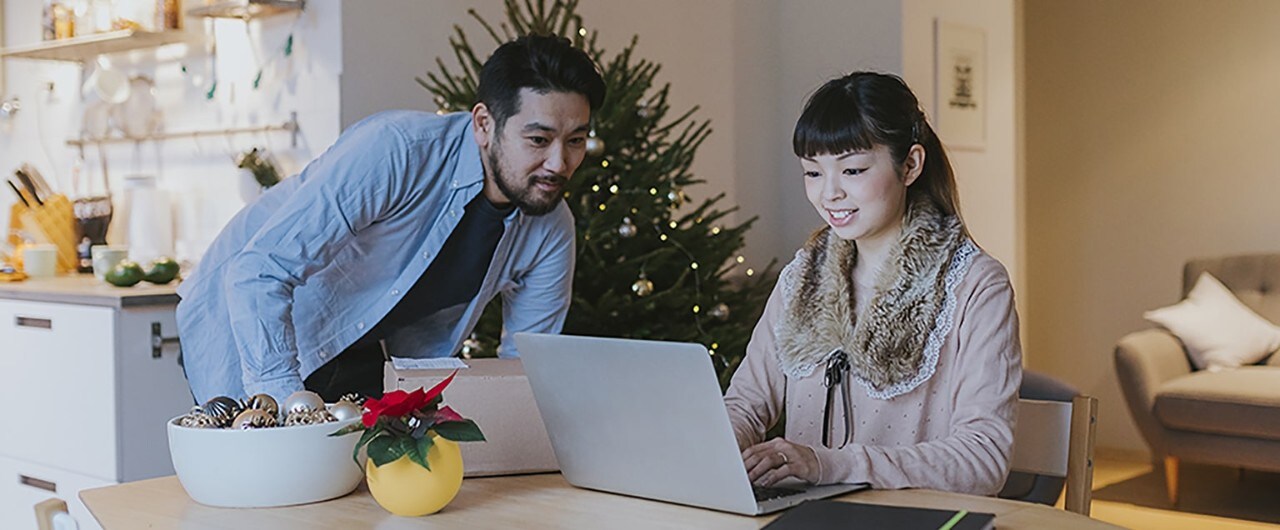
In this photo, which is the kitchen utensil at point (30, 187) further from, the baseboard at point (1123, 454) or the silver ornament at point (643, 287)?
the baseboard at point (1123, 454)

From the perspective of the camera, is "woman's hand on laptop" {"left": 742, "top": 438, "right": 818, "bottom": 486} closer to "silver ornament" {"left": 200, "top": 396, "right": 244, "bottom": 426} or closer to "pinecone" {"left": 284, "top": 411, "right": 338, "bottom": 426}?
"pinecone" {"left": 284, "top": 411, "right": 338, "bottom": 426}

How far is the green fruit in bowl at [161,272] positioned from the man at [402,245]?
794mm

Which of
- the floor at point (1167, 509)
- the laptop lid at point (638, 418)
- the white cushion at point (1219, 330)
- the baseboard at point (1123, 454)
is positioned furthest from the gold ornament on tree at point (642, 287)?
the baseboard at point (1123, 454)

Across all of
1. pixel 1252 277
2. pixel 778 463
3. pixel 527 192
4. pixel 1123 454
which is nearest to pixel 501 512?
pixel 778 463

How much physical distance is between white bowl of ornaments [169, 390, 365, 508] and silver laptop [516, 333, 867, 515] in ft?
0.75

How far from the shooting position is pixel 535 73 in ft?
7.11

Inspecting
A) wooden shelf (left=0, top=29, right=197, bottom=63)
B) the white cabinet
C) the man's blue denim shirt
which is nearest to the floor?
the man's blue denim shirt

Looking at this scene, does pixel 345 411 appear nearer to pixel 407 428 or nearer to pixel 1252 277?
pixel 407 428

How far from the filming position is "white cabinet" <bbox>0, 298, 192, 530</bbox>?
305cm

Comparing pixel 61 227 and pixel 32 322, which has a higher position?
pixel 61 227

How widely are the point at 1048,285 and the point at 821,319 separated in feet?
14.7

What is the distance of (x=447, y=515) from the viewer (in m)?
1.44

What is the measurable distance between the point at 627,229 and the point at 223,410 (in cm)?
172

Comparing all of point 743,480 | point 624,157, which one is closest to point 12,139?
point 624,157
